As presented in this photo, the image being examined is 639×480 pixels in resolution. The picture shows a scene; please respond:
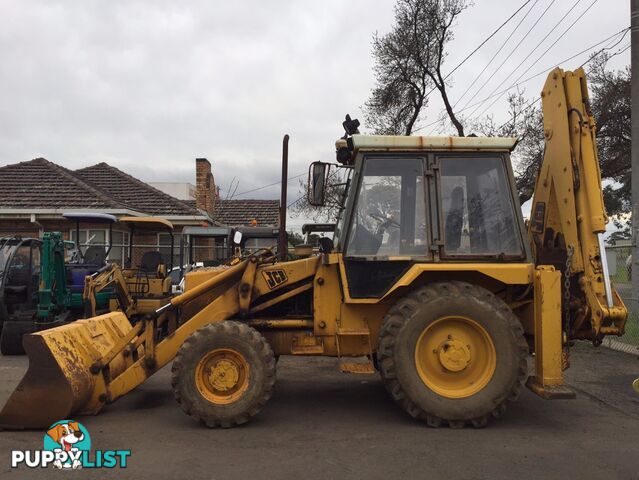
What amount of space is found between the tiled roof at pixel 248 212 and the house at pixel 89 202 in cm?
179

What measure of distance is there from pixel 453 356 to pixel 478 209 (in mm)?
1461

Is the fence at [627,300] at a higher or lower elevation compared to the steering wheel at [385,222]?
lower

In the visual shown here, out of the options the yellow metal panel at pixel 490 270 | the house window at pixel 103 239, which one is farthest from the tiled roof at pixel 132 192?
the yellow metal panel at pixel 490 270

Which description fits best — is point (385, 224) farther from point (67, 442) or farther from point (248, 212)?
point (248, 212)

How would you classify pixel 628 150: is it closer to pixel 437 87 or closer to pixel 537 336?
pixel 437 87

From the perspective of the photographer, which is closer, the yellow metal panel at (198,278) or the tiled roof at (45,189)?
the yellow metal panel at (198,278)

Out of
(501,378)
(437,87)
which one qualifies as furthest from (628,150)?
(501,378)

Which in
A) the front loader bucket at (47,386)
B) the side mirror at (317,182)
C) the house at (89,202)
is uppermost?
the house at (89,202)

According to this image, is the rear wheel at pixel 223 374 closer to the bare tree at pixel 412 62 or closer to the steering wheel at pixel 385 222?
the steering wheel at pixel 385 222

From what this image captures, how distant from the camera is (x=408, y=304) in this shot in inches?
200

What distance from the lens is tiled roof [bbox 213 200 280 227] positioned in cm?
2464

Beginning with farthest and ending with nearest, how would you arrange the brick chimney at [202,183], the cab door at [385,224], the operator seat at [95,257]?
the brick chimney at [202,183] < the operator seat at [95,257] < the cab door at [385,224]

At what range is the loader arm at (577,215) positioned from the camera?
5.10m

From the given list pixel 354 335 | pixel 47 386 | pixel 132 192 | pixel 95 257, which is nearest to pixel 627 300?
pixel 354 335
